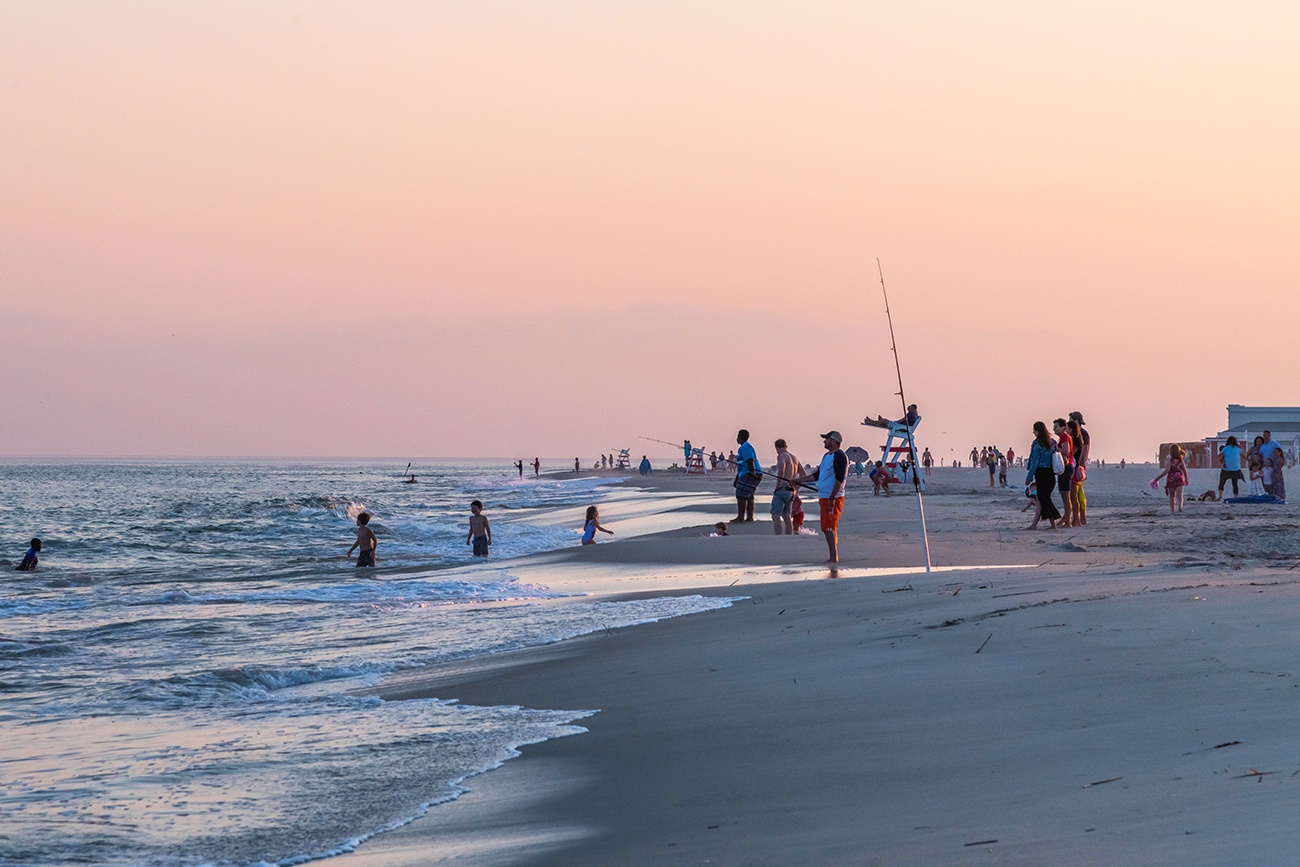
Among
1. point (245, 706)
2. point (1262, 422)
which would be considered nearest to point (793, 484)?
point (245, 706)

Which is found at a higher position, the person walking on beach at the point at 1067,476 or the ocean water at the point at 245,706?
the person walking on beach at the point at 1067,476

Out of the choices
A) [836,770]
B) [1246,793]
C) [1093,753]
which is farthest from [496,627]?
[1246,793]

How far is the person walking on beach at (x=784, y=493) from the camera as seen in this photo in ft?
60.5

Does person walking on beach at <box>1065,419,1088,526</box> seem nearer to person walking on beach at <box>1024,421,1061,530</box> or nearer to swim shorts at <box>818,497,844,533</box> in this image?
person walking on beach at <box>1024,421,1061,530</box>

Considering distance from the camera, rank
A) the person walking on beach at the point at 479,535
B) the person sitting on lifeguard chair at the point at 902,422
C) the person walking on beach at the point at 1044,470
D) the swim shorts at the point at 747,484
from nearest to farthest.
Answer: the person sitting on lifeguard chair at the point at 902,422 → the person walking on beach at the point at 1044,470 → the person walking on beach at the point at 479,535 → the swim shorts at the point at 747,484

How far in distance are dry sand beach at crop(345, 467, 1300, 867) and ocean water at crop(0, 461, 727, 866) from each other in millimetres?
435

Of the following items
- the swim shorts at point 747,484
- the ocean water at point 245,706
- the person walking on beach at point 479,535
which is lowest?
the ocean water at point 245,706

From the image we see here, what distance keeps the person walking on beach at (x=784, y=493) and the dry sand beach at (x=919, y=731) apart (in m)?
8.43

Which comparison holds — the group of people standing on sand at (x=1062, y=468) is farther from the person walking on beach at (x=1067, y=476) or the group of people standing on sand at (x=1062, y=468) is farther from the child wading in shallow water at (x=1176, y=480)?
the child wading in shallow water at (x=1176, y=480)

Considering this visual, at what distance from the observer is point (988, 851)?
323 centimetres

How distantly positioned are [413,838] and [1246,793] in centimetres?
274

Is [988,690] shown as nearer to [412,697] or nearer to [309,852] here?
[309,852]

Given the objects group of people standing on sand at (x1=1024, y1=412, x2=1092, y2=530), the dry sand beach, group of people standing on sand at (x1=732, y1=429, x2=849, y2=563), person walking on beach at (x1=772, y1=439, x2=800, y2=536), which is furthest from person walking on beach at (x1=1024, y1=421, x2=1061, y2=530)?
the dry sand beach

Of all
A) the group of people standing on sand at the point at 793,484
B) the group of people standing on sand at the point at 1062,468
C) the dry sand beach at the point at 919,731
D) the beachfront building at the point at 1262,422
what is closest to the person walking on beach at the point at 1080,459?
the group of people standing on sand at the point at 1062,468
